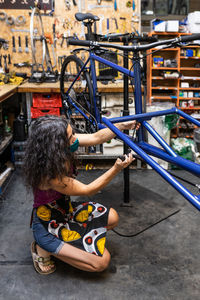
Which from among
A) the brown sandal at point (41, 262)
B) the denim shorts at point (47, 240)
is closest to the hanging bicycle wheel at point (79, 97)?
the denim shorts at point (47, 240)

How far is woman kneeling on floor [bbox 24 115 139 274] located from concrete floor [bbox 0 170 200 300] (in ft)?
0.38

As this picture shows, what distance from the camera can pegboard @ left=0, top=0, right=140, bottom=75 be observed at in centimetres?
367

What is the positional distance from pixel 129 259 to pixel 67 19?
122 inches

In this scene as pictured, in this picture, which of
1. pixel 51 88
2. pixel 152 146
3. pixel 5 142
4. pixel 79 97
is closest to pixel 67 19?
pixel 51 88

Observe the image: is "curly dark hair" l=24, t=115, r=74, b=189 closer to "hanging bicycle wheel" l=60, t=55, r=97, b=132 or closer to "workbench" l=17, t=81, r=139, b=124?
"hanging bicycle wheel" l=60, t=55, r=97, b=132

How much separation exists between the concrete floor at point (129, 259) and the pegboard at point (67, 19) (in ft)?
7.19

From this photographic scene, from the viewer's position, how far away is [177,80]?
4031 mm

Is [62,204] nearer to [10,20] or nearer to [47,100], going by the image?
[47,100]

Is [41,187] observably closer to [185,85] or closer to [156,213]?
[156,213]

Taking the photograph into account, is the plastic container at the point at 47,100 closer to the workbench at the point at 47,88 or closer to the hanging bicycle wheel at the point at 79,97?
the workbench at the point at 47,88

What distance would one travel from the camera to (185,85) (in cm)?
408

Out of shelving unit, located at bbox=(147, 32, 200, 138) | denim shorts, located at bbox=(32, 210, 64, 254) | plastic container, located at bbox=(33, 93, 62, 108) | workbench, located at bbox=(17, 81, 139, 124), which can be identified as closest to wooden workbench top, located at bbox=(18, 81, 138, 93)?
workbench, located at bbox=(17, 81, 139, 124)

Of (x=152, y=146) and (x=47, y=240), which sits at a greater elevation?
(x=152, y=146)

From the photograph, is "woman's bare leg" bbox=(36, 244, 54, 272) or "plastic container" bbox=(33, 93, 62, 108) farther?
"plastic container" bbox=(33, 93, 62, 108)
